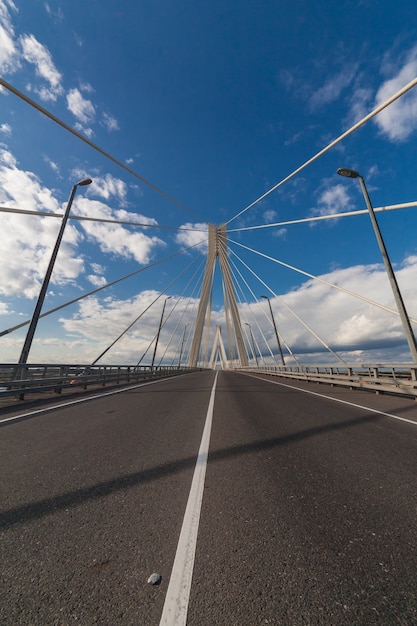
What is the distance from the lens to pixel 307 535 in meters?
2.43

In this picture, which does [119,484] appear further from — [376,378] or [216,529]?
[376,378]

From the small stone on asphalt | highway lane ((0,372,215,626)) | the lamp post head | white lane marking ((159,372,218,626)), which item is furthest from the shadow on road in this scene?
the lamp post head

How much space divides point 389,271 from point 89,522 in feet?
44.1

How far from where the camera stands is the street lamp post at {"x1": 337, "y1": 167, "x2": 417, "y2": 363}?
37.4ft

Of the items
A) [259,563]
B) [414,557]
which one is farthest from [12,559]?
[414,557]

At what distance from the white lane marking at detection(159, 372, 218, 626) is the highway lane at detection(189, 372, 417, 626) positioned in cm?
6

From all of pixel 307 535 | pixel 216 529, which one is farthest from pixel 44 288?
pixel 307 535

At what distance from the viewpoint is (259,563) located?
207cm

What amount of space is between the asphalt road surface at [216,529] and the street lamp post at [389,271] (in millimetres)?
7447

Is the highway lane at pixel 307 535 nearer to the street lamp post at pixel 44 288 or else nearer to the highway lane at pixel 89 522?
the highway lane at pixel 89 522

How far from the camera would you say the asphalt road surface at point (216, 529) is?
1706 mm

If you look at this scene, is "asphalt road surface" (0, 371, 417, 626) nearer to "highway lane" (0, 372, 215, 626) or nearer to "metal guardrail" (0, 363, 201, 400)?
"highway lane" (0, 372, 215, 626)

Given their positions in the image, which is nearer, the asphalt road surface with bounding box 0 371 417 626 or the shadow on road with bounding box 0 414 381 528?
the asphalt road surface with bounding box 0 371 417 626

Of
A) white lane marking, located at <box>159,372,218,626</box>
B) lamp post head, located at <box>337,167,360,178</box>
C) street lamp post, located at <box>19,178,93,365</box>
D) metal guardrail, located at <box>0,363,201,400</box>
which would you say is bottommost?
white lane marking, located at <box>159,372,218,626</box>
